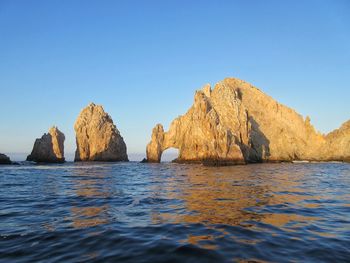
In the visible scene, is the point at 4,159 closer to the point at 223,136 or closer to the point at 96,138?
the point at 96,138

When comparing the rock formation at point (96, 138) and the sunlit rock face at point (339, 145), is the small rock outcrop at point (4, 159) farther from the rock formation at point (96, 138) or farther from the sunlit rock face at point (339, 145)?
the sunlit rock face at point (339, 145)

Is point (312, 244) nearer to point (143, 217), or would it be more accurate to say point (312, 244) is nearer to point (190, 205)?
point (143, 217)

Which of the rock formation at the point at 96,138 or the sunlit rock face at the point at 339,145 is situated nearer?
the sunlit rock face at the point at 339,145

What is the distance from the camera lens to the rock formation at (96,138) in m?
112

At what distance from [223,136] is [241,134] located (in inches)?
540

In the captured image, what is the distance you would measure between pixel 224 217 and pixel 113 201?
21.8 feet

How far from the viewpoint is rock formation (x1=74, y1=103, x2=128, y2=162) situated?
111875mm

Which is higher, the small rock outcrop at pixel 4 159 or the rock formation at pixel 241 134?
the rock formation at pixel 241 134

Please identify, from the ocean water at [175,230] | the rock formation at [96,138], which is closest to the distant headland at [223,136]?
the rock formation at [96,138]

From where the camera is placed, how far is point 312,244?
26.2 feet

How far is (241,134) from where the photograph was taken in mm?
82625

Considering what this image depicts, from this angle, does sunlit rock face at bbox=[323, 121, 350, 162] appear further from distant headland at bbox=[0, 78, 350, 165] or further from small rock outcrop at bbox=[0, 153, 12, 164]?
small rock outcrop at bbox=[0, 153, 12, 164]

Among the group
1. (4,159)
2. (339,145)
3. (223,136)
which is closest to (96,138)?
(4,159)

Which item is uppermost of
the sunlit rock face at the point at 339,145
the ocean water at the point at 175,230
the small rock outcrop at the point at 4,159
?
the sunlit rock face at the point at 339,145
